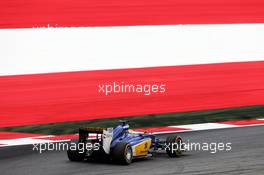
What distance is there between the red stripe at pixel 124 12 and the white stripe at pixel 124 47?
140 millimetres

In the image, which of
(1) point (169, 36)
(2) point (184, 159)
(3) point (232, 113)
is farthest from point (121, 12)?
(2) point (184, 159)

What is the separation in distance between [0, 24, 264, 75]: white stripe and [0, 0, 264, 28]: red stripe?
0.14 meters

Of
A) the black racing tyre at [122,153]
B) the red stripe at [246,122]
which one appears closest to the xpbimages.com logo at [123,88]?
the red stripe at [246,122]

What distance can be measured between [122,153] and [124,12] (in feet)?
16.4

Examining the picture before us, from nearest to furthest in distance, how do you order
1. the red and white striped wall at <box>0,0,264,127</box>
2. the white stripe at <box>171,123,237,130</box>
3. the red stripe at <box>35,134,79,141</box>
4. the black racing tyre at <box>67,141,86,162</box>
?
the black racing tyre at <box>67,141,86,162</box> < the red stripe at <box>35,134,79,141</box> < the white stripe at <box>171,123,237,130</box> < the red and white striped wall at <box>0,0,264,127</box>

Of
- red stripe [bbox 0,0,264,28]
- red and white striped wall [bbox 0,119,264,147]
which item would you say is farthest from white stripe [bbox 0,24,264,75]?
red and white striped wall [bbox 0,119,264,147]

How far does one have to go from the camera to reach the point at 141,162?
9312 mm

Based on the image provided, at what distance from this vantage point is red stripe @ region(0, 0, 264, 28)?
503 inches

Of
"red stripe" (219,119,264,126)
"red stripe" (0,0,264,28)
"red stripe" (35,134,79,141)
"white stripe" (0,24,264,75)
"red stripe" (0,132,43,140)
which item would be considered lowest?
"red stripe" (35,134,79,141)

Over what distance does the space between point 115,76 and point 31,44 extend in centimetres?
173

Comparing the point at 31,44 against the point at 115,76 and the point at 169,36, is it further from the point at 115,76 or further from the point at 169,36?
the point at 169,36

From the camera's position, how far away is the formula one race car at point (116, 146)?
9.04m

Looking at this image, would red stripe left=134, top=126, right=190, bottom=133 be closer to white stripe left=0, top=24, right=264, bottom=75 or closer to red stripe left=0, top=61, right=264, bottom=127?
red stripe left=0, top=61, right=264, bottom=127

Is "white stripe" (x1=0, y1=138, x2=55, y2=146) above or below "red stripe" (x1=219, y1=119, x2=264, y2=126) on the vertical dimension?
below
